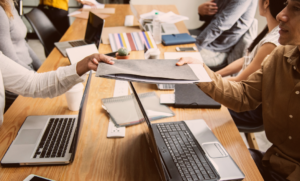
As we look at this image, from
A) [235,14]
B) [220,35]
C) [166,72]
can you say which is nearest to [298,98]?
[166,72]

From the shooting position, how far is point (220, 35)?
220cm

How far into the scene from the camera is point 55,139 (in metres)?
0.82

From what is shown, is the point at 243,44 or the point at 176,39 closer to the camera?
the point at 176,39

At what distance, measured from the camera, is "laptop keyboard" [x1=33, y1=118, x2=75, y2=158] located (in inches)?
30.2

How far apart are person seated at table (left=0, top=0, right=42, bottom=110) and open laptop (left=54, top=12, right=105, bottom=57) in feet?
A: 0.81

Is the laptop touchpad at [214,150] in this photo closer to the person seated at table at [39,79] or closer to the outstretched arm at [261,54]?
the person seated at table at [39,79]

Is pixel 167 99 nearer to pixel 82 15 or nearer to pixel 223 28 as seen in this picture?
pixel 223 28

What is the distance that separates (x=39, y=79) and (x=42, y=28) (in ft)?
3.60

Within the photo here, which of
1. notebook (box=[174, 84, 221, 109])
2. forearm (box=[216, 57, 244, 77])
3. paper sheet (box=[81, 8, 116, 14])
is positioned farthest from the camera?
paper sheet (box=[81, 8, 116, 14])

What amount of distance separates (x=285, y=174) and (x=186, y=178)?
1.94 feet

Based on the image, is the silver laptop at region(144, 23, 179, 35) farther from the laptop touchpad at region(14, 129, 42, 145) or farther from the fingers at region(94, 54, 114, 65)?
the laptop touchpad at region(14, 129, 42, 145)

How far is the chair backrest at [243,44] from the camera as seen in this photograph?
2014mm

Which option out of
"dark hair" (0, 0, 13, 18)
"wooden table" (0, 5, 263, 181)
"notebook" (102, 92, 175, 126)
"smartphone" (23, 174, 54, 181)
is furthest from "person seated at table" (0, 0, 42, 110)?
"smartphone" (23, 174, 54, 181)

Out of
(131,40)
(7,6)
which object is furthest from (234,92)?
(7,6)
